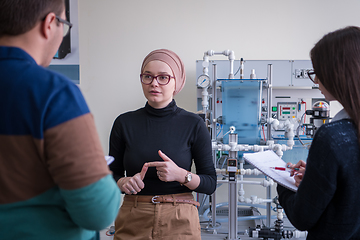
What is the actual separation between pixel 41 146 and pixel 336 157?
0.70 meters

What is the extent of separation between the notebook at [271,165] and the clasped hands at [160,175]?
12.1 inches

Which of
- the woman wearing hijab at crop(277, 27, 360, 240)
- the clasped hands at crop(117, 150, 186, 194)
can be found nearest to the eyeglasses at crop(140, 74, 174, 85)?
the clasped hands at crop(117, 150, 186, 194)

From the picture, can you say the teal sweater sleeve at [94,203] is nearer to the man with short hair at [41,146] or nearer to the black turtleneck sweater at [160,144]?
the man with short hair at [41,146]

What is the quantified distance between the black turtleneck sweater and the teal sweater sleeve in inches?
23.9

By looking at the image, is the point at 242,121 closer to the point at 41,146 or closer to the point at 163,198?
the point at 163,198

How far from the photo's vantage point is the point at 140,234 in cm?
108

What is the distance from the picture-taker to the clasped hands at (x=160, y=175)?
106 centimetres

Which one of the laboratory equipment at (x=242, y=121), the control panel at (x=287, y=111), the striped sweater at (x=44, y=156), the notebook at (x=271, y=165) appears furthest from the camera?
the control panel at (x=287, y=111)

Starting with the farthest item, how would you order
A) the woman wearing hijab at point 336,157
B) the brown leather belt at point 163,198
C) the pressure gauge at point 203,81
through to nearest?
the pressure gauge at point 203,81, the brown leather belt at point 163,198, the woman wearing hijab at point 336,157

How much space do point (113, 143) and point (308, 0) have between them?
297 cm

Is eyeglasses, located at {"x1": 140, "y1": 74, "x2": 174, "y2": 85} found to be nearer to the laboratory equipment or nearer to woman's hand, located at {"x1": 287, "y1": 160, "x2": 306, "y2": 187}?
woman's hand, located at {"x1": 287, "y1": 160, "x2": 306, "y2": 187}

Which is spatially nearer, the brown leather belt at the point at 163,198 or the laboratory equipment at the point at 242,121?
the brown leather belt at the point at 163,198

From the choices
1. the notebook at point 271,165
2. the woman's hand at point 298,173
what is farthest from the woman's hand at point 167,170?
the woman's hand at point 298,173

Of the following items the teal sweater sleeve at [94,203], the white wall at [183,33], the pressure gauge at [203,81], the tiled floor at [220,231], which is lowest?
the tiled floor at [220,231]
